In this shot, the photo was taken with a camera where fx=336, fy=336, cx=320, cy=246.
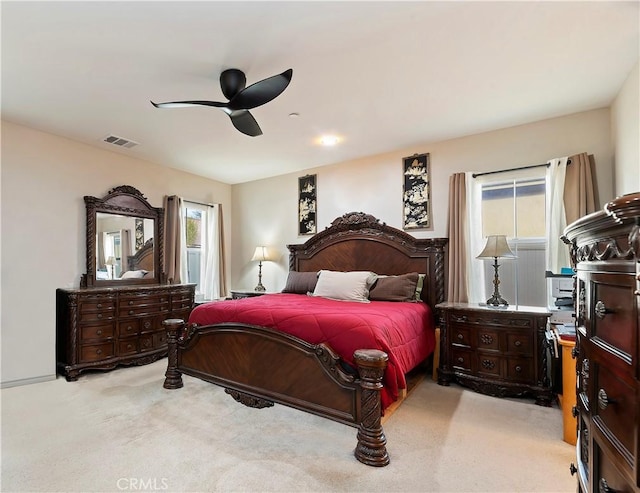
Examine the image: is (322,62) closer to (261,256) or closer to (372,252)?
(372,252)

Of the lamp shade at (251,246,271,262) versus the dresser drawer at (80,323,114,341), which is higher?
the lamp shade at (251,246,271,262)

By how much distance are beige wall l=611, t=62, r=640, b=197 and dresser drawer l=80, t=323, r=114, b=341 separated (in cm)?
509

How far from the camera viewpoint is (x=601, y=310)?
0.95 metres

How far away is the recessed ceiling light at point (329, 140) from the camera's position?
151 inches

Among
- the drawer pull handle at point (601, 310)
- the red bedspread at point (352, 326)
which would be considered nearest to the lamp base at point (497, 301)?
the red bedspread at point (352, 326)

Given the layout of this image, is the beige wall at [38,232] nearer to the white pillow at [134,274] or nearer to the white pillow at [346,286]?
the white pillow at [134,274]

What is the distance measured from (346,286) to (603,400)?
9.33 feet

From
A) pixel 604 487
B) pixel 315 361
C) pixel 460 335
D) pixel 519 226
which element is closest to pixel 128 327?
pixel 315 361

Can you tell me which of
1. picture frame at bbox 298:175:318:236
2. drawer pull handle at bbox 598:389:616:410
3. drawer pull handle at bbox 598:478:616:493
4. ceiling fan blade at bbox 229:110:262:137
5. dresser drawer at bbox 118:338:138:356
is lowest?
dresser drawer at bbox 118:338:138:356

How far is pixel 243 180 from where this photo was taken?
5.75 m

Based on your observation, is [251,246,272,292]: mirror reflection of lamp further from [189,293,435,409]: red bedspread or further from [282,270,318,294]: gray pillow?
[189,293,435,409]: red bedspread

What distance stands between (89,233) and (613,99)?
5.57 metres

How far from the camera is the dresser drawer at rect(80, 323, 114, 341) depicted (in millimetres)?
3646

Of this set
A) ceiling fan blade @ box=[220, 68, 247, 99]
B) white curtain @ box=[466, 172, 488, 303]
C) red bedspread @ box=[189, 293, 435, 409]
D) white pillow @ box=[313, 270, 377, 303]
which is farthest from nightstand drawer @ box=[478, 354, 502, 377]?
ceiling fan blade @ box=[220, 68, 247, 99]
